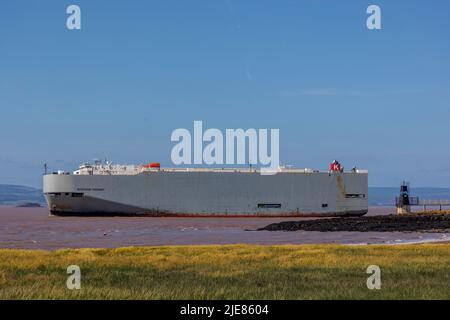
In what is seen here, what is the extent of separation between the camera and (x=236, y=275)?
18.1 meters

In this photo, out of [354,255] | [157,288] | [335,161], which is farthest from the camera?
[335,161]

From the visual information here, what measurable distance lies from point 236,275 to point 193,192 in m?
73.4

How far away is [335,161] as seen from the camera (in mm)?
99188

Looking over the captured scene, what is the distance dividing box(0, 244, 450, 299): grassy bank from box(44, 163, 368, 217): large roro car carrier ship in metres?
62.3

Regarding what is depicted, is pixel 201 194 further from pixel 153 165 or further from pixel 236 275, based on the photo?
pixel 236 275

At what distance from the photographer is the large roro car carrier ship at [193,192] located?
8944 centimetres
